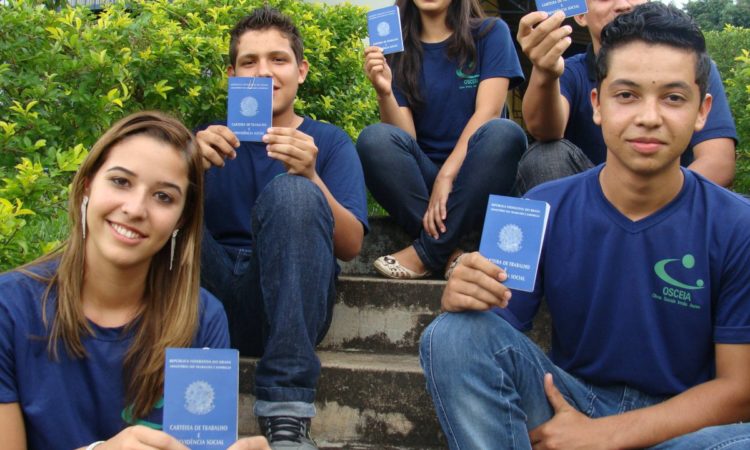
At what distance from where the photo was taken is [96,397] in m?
2.07

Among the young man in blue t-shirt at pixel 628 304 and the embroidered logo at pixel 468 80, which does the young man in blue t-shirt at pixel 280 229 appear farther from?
the embroidered logo at pixel 468 80

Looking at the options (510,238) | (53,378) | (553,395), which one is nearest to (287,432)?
(53,378)

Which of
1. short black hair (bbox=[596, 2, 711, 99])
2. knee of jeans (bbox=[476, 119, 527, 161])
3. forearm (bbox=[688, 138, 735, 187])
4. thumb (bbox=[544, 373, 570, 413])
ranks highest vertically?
short black hair (bbox=[596, 2, 711, 99])

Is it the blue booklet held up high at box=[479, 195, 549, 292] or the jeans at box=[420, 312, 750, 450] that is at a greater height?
the blue booklet held up high at box=[479, 195, 549, 292]

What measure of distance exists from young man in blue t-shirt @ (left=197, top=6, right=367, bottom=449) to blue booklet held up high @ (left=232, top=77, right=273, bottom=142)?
5 cm

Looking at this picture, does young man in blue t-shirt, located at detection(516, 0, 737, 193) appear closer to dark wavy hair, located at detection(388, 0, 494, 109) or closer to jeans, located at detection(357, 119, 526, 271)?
jeans, located at detection(357, 119, 526, 271)

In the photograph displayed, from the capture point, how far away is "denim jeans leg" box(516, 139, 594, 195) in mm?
3088

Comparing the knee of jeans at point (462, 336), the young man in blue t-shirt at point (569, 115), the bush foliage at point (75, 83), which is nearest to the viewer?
the knee of jeans at point (462, 336)

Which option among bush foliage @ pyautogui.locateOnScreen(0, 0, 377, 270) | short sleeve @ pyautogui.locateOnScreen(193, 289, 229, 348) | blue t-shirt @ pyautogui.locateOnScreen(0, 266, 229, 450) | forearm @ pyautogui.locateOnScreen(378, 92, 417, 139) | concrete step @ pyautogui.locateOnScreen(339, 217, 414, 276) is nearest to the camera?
blue t-shirt @ pyautogui.locateOnScreen(0, 266, 229, 450)

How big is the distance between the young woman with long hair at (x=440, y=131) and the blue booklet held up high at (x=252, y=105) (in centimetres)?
66

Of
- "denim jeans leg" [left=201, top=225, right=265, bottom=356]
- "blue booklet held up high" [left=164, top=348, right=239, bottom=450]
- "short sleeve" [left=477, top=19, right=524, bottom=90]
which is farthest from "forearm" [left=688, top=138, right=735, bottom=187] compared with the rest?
"blue booklet held up high" [left=164, top=348, right=239, bottom=450]

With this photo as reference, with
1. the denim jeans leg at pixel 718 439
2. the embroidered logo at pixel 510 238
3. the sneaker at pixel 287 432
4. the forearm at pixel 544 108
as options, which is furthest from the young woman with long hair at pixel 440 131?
the denim jeans leg at pixel 718 439

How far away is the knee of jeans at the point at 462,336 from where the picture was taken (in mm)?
2098

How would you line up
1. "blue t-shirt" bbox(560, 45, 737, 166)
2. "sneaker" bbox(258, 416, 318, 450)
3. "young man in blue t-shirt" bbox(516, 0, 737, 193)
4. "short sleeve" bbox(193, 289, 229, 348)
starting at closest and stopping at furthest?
"short sleeve" bbox(193, 289, 229, 348) < "sneaker" bbox(258, 416, 318, 450) < "young man in blue t-shirt" bbox(516, 0, 737, 193) < "blue t-shirt" bbox(560, 45, 737, 166)
